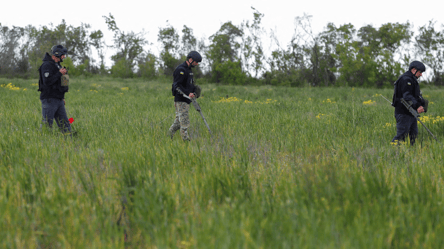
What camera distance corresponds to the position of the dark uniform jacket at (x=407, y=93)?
16.7ft

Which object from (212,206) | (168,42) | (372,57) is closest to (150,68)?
(168,42)

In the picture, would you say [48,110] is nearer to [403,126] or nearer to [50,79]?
[50,79]

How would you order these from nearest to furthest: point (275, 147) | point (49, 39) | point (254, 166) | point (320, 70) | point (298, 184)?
1. point (298, 184)
2. point (254, 166)
3. point (275, 147)
4. point (320, 70)
5. point (49, 39)

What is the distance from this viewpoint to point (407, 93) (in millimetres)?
5070

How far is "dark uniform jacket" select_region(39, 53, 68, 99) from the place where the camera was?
530 cm

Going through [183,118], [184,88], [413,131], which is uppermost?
[184,88]

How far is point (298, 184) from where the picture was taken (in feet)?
8.61

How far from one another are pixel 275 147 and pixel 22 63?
57.7 metres

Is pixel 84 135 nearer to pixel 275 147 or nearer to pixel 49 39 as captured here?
pixel 275 147

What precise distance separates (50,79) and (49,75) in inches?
3.1

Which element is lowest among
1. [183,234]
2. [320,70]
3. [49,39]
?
[183,234]

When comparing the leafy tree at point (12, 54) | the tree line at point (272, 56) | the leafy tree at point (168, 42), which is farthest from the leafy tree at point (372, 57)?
the leafy tree at point (12, 54)

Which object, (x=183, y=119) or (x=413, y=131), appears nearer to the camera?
(x=413, y=131)

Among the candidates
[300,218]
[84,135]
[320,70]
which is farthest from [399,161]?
[320,70]
